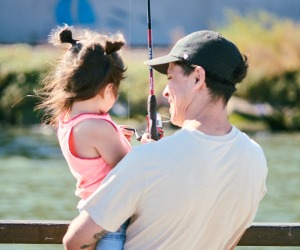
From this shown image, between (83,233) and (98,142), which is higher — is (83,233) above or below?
below

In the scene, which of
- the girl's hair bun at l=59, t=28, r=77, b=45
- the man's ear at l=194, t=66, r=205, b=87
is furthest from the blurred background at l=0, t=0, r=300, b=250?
the man's ear at l=194, t=66, r=205, b=87

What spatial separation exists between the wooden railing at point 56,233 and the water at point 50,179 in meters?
4.13

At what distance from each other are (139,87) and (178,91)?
47.0 feet

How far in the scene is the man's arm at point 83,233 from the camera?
2541 millimetres

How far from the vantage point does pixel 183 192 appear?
2.55m

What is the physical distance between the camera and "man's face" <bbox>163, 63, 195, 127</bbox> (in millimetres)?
2621

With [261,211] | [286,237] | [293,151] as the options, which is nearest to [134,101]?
[293,151]

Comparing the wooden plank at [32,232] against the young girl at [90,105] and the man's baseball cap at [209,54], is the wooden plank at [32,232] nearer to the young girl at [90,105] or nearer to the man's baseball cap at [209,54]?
the young girl at [90,105]

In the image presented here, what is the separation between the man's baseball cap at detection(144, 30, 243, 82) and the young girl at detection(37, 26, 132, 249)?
0.54 feet

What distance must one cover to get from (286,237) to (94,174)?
842 mm

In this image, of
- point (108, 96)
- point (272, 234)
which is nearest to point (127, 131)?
point (108, 96)

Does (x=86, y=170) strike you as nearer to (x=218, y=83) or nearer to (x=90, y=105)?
(x=90, y=105)

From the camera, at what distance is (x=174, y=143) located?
2535 millimetres

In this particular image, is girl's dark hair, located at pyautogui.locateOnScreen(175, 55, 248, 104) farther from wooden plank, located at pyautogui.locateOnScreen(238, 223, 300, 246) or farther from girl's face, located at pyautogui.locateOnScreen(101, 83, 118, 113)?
wooden plank, located at pyautogui.locateOnScreen(238, 223, 300, 246)
